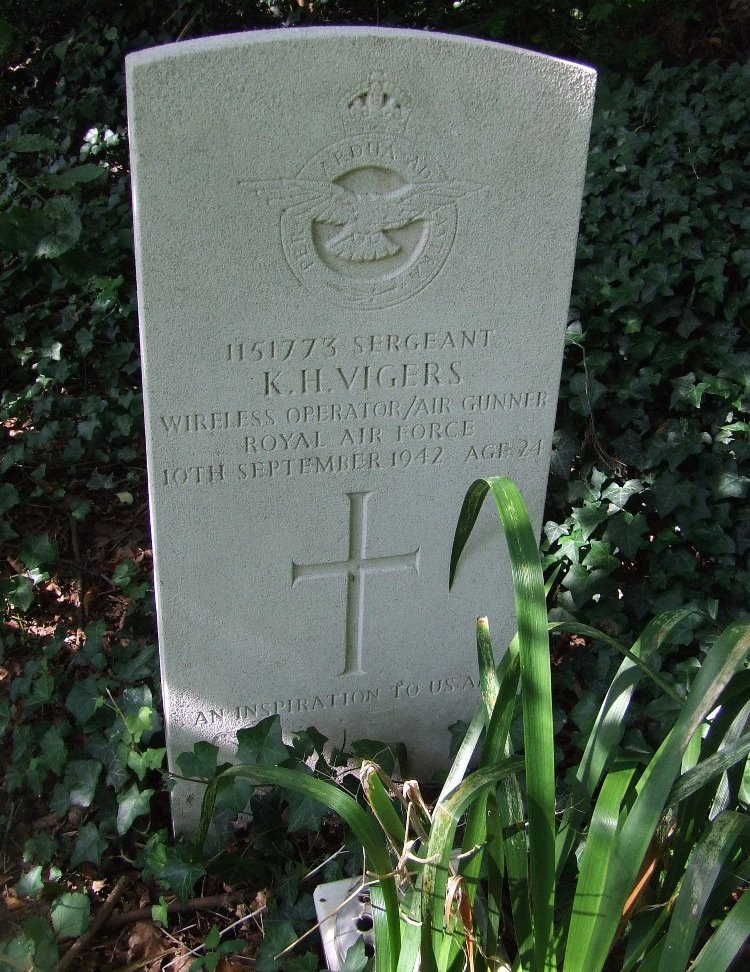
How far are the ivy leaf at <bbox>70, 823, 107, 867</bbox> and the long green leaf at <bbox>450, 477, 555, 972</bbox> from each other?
3.99ft

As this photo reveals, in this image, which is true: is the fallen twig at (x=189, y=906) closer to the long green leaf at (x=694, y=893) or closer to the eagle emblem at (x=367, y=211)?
the long green leaf at (x=694, y=893)

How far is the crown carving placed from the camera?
72.9 inches

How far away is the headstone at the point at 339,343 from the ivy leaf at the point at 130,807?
0.13 m

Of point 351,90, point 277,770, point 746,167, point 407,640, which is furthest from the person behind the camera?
point 746,167

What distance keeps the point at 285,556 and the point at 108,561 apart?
1336mm

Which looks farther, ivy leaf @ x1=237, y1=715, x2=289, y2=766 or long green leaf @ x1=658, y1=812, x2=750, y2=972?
ivy leaf @ x1=237, y1=715, x2=289, y2=766

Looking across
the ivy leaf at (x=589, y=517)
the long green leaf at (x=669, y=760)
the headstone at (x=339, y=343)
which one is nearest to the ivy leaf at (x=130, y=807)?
the headstone at (x=339, y=343)

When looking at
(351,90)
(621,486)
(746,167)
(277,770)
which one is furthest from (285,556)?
(746,167)

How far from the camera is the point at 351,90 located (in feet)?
6.06

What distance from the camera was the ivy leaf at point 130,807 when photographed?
2.41m

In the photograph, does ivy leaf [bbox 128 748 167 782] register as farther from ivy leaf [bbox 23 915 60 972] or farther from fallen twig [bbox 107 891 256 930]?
ivy leaf [bbox 23 915 60 972]

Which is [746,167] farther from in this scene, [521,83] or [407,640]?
[407,640]

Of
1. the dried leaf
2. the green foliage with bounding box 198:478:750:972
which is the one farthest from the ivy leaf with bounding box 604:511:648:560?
the dried leaf

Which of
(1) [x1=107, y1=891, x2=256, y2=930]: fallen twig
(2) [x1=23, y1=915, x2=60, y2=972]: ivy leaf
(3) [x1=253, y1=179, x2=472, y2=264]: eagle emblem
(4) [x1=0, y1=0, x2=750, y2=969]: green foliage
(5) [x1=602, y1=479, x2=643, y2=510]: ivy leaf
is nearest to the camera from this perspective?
(3) [x1=253, y1=179, x2=472, y2=264]: eagle emblem
